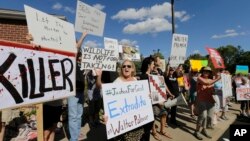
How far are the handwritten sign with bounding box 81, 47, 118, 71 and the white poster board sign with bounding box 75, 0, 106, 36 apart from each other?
1.78ft

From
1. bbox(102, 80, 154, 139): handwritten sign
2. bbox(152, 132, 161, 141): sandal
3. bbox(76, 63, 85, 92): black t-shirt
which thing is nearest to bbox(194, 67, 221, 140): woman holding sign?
bbox(152, 132, 161, 141): sandal

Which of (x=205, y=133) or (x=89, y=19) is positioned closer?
(x=89, y=19)

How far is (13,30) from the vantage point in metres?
12.2

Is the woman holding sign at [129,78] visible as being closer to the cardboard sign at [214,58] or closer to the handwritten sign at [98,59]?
the handwritten sign at [98,59]

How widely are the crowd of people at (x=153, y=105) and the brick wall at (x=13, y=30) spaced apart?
4741mm

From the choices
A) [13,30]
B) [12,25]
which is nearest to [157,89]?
[13,30]

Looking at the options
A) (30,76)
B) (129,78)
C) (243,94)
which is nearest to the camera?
(30,76)

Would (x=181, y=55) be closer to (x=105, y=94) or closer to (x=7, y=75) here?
(x=105, y=94)

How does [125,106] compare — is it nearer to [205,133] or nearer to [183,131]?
[205,133]

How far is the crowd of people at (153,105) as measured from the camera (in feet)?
15.7

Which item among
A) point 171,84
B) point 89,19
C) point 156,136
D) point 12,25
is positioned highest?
point 12,25

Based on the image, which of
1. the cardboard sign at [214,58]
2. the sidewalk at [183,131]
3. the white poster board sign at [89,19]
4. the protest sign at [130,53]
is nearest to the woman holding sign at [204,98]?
the sidewalk at [183,131]

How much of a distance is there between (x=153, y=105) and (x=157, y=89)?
404mm

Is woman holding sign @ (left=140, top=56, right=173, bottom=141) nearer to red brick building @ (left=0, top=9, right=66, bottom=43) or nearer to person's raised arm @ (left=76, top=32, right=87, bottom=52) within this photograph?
person's raised arm @ (left=76, top=32, right=87, bottom=52)
